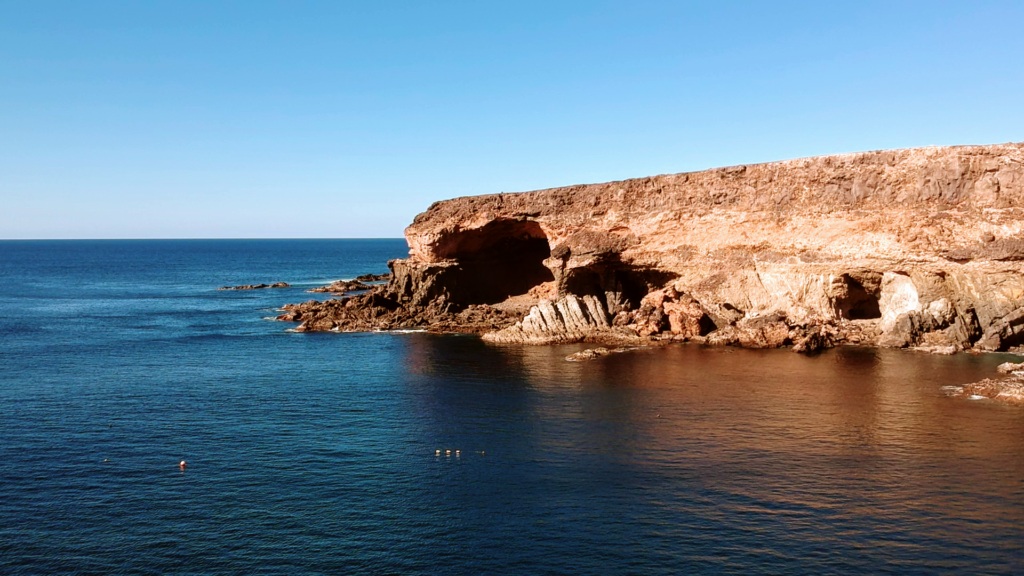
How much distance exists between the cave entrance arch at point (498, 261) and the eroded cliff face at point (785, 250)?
3.78 feet

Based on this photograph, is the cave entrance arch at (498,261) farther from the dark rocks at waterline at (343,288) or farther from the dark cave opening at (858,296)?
the dark rocks at waterline at (343,288)

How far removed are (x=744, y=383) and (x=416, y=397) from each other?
62.5 feet

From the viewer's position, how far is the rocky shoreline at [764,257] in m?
51.8

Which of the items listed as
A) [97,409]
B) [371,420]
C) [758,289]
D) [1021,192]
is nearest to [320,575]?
[371,420]

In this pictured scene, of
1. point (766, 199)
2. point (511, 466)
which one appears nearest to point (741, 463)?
point (511, 466)

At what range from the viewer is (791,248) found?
57.5 metres

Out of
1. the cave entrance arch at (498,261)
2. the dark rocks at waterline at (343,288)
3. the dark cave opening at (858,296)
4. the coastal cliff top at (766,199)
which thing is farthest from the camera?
the dark rocks at waterline at (343,288)

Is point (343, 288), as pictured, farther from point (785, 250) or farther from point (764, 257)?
point (785, 250)

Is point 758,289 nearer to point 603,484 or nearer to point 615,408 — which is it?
point 615,408

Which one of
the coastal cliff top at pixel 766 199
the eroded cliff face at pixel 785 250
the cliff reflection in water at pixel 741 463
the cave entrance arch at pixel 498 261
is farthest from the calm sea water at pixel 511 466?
the cave entrance arch at pixel 498 261

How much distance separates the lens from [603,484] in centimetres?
2866

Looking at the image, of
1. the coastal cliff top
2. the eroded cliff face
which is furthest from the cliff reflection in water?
the coastal cliff top

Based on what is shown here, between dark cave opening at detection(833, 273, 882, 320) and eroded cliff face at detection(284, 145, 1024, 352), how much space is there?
4.7 inches

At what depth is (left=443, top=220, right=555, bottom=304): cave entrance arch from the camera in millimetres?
74750
